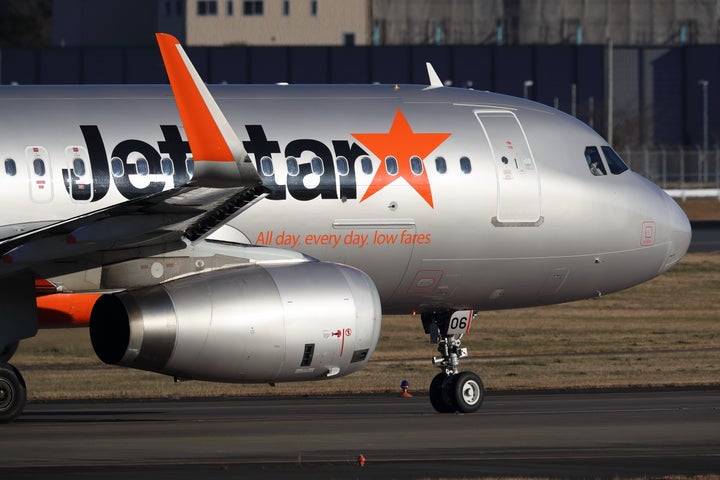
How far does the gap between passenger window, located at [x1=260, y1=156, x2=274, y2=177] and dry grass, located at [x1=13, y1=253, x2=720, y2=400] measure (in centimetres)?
763

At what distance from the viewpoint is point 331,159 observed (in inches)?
898

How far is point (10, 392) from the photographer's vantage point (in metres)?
22.3

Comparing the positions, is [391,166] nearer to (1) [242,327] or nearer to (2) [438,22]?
(1) [242,327]

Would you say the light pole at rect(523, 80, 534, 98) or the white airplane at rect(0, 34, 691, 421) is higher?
the light pole at rect(523, 80, 534, 98)

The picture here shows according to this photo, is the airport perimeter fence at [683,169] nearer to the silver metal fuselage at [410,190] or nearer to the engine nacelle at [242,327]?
the silver metal fuselage at [410,190]

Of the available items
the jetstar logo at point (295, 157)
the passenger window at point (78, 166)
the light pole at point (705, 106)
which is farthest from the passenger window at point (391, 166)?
the light pole at point (705, 106)

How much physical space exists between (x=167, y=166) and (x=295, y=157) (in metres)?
1.87

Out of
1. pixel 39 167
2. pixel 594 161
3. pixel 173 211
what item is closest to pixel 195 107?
pixel 173 211

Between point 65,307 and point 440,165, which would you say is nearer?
point 65,307

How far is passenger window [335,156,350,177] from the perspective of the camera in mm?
22844

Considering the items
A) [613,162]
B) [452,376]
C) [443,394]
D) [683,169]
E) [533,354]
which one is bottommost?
[533,354]

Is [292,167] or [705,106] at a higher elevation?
[292,167]

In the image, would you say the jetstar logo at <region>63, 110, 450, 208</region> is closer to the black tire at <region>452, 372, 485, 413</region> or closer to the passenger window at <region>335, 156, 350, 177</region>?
the passenger window at <region>335, 156, 350, 177</region>

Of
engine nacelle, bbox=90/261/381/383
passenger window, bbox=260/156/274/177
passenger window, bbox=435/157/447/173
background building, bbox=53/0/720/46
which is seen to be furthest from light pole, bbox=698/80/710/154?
engine nacelle, bbox=90/261/381/383
